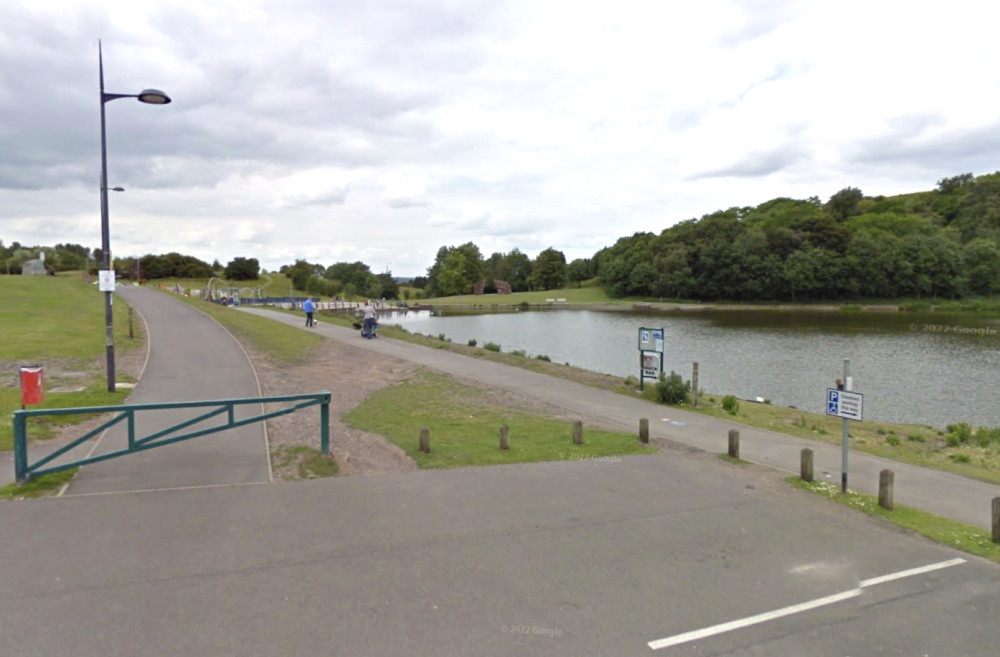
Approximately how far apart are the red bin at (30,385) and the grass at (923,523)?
12.4 metres

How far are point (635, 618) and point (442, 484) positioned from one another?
3879mm

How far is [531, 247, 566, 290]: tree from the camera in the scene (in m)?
160

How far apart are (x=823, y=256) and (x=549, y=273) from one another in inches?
2957

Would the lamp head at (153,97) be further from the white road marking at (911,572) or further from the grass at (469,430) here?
the white road marking at (911,572)

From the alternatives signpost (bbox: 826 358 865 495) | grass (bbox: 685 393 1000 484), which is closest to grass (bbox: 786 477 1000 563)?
signpost (bbox: 826 358 865 495)

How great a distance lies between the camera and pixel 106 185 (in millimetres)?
12734

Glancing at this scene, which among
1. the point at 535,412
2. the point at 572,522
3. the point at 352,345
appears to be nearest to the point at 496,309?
the point at 352,345

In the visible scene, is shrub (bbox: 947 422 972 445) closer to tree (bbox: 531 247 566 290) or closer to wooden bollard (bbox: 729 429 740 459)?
wooden bollard (bbox: 729 429 740 459)

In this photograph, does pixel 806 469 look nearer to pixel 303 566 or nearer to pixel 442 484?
pixel 442 484

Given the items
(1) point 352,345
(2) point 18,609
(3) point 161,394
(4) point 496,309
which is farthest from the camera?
(4) point 496,309

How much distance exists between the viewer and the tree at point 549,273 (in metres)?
160

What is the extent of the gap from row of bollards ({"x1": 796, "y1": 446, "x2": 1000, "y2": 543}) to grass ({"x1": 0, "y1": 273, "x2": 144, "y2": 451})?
497 inches

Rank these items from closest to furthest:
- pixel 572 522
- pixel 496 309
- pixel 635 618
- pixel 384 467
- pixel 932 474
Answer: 1. pixel 635 618
2. pixel 572 522
3. pixel 384 467
4. pixel 932 474
5. pixel 496 309

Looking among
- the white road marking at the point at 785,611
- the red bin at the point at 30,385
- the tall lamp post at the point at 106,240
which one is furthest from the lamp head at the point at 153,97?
the white road marking at the point at 785,611
